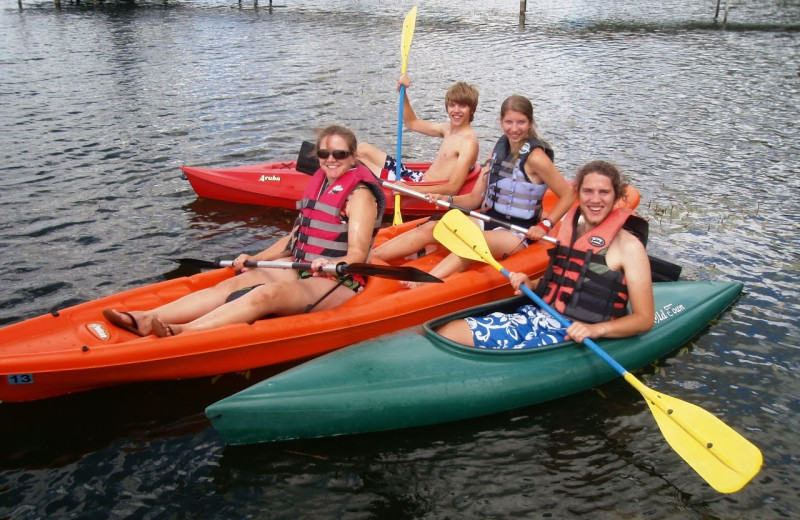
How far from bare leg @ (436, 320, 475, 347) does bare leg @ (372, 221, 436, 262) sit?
114 centimetres

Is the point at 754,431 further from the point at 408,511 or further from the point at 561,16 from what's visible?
the point at 561,16

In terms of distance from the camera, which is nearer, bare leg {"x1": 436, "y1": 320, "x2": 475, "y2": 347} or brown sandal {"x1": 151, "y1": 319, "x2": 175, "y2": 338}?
brown sandal {"x1": 151, "y1": 319, "x2": 175, "y2": 338}

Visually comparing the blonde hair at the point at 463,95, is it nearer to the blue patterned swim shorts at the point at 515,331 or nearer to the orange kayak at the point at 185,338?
the orange kayak at the point at 185,338

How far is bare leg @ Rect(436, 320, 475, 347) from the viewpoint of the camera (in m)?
A: 4.32

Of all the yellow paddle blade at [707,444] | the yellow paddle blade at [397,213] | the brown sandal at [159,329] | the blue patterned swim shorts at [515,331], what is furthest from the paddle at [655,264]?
the brown sandal at [159,329]

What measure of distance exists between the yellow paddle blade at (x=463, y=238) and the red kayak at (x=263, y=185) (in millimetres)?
2303

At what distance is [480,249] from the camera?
196 inches

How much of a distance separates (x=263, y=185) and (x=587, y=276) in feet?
14.3

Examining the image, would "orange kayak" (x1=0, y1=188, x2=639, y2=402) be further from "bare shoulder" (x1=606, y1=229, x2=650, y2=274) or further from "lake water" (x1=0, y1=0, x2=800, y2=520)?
"bare shoulder" (x1=606, y1=229, x2=650, y2=274)

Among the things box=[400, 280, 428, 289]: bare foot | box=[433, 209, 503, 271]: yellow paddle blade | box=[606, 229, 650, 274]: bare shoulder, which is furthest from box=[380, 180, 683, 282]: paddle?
box=[606, 229, 650, 274]: bare shoulder

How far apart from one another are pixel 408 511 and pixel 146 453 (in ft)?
4.95

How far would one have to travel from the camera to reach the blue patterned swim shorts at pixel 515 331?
4.34 m

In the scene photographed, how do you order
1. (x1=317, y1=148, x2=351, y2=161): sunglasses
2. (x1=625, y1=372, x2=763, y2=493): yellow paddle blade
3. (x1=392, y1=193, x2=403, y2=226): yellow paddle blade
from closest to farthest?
(x1=625, y1=372, x2=763, y2=493): yellow paddle blade < (x1=317, y1=148, x2=351, y2=161): sunglasses < (x1=392, y1=193, x2=403, y2=226): yellow paddle blade

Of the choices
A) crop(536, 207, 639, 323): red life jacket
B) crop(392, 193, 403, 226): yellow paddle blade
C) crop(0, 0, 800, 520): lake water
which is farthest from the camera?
crop(392, 193, 403, 226): yellow paddle blade
